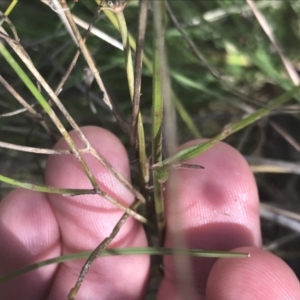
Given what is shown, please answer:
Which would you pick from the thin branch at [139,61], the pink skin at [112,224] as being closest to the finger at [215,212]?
the pink skin at [112,224]

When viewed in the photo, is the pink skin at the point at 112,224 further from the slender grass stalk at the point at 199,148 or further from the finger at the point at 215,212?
the slender grass stalk at the point at 199,148

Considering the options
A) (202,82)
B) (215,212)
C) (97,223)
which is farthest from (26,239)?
(202,82)

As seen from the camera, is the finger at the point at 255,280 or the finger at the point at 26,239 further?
the finger at the point at 26,239

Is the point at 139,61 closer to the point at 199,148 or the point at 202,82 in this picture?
the point at 199,148

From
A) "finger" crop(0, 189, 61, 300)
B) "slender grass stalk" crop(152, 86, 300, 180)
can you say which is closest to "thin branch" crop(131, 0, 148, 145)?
"slender grass stalk" crop(152, 86, 300, 180)

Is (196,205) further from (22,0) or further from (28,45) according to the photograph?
(22,0)

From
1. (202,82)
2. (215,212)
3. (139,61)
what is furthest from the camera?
(202,82)

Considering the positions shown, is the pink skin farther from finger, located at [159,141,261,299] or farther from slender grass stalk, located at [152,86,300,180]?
slender grass stalk, located at [152,86,300,180]
